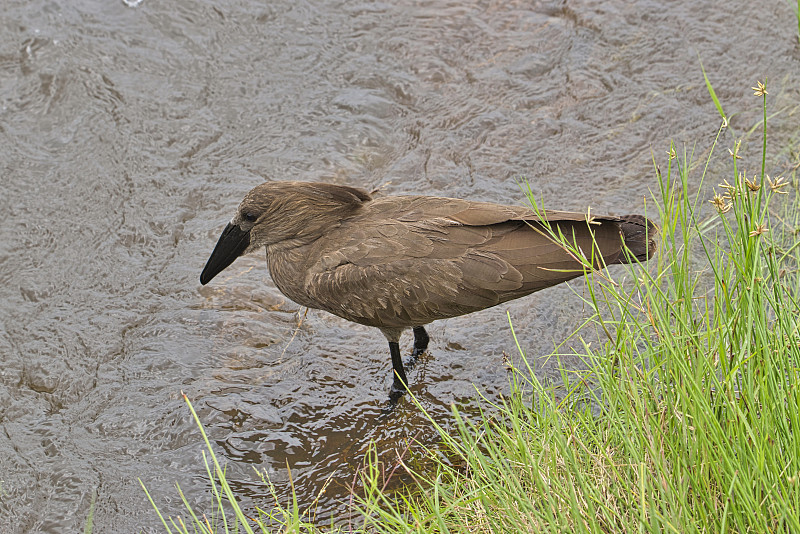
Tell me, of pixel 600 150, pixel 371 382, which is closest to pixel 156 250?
pixel 371 382

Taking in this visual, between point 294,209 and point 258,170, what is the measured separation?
4.20 ft

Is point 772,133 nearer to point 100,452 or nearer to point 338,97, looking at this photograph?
point 338,97

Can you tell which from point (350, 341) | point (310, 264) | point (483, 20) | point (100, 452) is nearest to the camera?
point (100, 452)

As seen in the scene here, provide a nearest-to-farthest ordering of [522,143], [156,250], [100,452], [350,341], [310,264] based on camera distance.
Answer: [100,452], [310,264], [350,341], [156,250], [522,143]

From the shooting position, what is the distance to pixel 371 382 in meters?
4.64

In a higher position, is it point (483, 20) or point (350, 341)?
point (483, 20)

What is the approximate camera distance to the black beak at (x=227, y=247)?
469cm

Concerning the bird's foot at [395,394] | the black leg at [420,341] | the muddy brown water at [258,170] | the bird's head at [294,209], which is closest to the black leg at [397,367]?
the bird's foot at [395,394]

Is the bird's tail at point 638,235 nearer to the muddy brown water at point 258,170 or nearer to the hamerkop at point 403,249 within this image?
the hamerkop at point 403,249

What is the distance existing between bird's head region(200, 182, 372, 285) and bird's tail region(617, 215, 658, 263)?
1.35 meters

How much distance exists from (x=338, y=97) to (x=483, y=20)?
4.53 ft

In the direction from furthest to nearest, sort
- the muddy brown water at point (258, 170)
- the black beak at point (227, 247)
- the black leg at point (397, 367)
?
1. the black beak at point (227, 247)
2. the black leg at point (397, 367)
3. the muddy brown water at point (258, 170)

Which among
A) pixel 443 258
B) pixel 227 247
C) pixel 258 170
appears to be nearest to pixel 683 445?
pixel 443 258

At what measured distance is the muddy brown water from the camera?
427cm
